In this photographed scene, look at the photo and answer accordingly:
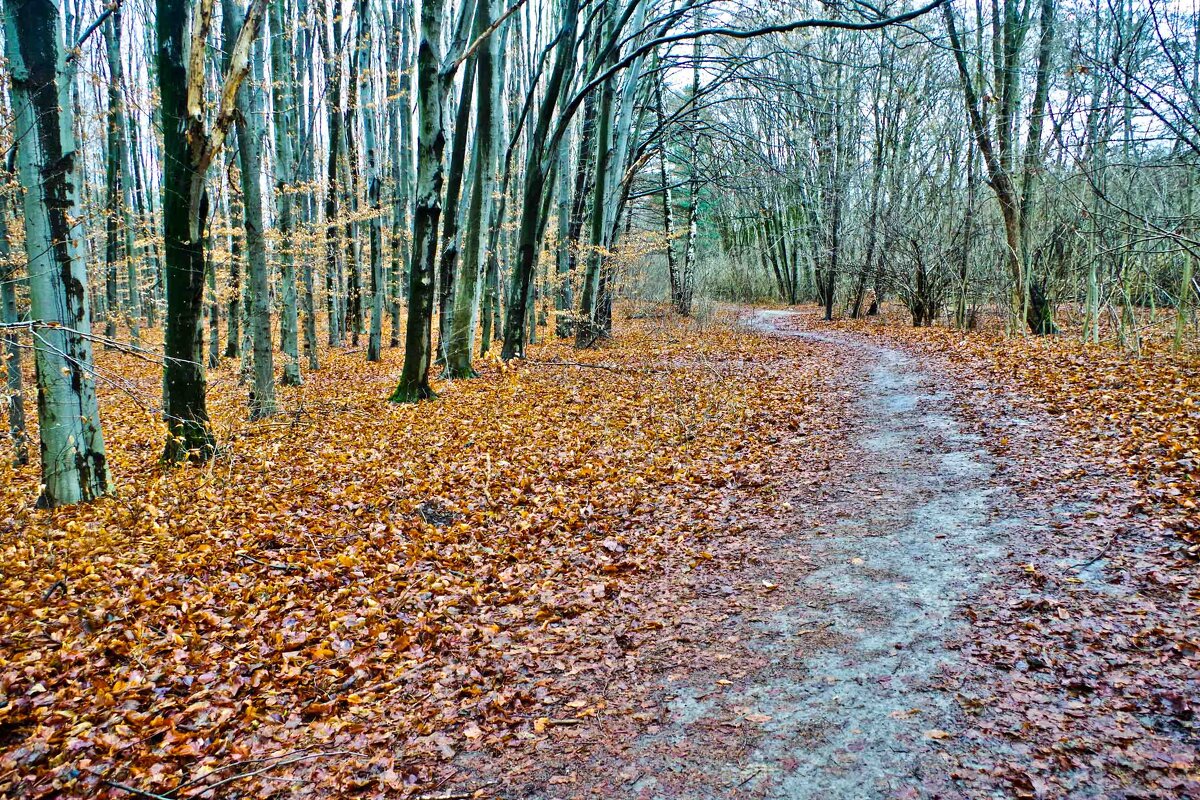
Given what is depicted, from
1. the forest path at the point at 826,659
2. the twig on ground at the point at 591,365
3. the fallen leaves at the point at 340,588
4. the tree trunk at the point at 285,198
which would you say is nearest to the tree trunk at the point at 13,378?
the fallen leaves at the point at 340,588

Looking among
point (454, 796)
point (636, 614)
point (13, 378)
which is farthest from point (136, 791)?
point (13, 378)

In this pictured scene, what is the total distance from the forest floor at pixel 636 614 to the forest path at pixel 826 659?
2 cm

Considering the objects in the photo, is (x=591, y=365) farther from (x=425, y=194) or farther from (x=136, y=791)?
(x=136, y=791)

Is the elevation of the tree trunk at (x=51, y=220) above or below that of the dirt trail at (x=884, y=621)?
above

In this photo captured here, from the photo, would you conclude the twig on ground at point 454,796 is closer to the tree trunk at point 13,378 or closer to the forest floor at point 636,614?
the forest floor at point 636,614

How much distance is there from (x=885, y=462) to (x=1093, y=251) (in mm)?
8596

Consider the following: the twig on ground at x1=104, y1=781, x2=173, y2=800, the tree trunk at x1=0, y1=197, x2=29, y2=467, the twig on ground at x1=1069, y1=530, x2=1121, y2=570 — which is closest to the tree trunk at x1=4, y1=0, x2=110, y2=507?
the tree trunk at x1=0, y1=197, x2=29, y2=467

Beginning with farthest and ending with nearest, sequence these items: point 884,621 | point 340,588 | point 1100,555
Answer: point 340,588
point 1100,555
point 884,621

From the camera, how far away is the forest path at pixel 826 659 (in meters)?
Result: 3.04

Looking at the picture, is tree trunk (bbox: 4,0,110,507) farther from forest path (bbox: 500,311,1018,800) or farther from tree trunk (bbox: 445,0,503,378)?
tree trunk (bbox: 445,0,503,378)

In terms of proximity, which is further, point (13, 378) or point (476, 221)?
point (476, 221)

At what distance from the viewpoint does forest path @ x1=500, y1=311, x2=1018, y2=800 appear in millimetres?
3045

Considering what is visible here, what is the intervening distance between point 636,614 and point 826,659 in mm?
1394

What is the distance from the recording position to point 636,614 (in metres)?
4.78
